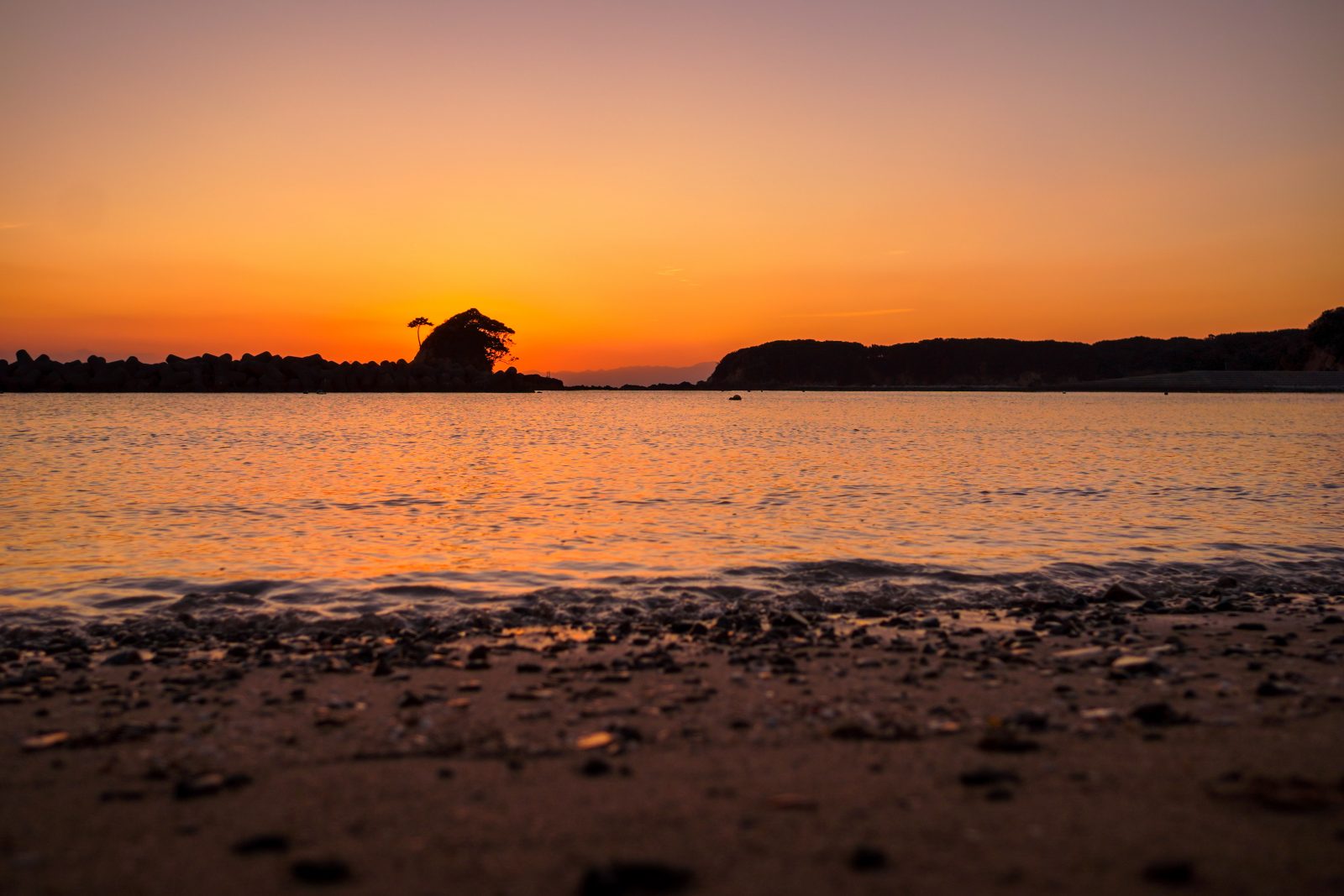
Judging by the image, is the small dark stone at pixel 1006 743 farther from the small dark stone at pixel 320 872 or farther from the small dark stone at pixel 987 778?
the small dark stone at pixel 320 872

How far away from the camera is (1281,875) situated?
4.33 metres

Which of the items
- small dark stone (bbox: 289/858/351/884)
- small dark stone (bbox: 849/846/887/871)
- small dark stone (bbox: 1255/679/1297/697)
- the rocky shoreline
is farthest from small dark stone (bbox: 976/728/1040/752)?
the rocky shoreline

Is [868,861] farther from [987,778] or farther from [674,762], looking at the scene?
[674,762]

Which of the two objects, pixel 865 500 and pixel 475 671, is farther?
pixel 865 500

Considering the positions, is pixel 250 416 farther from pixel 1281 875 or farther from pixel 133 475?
pixel 1281 875

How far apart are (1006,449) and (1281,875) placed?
126ft

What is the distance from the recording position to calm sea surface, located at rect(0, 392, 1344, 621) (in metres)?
13.3

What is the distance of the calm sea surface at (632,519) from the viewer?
525 inches

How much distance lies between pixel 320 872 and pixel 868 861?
2.64 m

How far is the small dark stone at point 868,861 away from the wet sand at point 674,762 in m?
0.02

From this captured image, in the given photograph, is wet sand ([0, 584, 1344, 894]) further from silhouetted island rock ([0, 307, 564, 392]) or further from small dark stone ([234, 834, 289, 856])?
silhouetted island rock ([0, 307, 564, 392])

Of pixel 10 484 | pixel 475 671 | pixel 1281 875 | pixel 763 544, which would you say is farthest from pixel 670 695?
pixel 10 484

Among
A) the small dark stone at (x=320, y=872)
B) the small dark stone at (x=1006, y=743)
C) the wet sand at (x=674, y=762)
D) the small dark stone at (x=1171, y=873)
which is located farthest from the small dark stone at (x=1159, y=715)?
the small dark stone at (x=320, y=872)

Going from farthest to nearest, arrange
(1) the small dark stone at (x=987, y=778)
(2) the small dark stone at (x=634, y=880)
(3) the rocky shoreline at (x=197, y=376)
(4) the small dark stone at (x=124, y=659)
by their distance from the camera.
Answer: (3) the rocky shoreline at (x=197, y=376) → (4) the small dark stone at (x=124, y=659) → (1) the small dark stone at (x=987, y=778) → (2) the small dark stone at (x=634, y=880)
